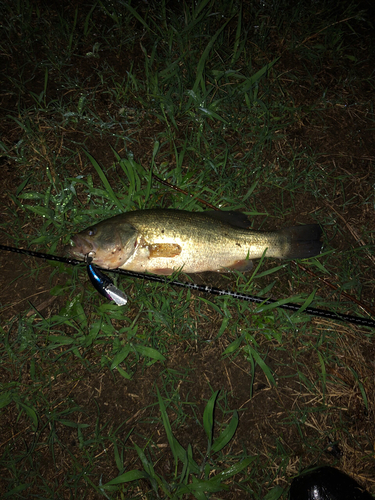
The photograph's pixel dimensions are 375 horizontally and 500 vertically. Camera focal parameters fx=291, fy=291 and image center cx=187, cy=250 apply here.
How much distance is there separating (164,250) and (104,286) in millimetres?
724

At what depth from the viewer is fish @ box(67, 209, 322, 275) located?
2895 millimetres

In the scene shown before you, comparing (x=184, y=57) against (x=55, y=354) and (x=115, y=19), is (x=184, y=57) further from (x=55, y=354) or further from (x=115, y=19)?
(x=55, y=354)

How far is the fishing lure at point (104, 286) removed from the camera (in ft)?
9.81

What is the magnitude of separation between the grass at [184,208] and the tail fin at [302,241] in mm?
239

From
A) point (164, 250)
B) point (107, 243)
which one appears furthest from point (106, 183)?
point (164, 250)

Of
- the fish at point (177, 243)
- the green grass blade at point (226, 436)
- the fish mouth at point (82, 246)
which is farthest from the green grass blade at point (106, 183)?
the green grass blade at point (226, 436)

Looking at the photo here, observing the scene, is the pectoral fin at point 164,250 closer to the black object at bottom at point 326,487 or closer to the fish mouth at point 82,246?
the fish mouth at point 82,246

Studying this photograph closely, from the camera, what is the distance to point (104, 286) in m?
3.00

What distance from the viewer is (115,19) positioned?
148 inches

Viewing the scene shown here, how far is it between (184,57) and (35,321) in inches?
143

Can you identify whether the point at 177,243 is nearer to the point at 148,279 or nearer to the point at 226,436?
the point at 148,279

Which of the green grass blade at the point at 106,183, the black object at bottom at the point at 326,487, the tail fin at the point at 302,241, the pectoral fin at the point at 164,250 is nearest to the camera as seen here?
the black object at bottom at the point at 326,487

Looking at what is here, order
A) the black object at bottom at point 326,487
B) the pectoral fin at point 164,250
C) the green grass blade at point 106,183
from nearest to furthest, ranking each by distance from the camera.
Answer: the black object at bottom at point 326,487 < the pectoral fin at point 164,250 < the green grass blade at point 106,183

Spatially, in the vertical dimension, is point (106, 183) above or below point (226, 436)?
above
